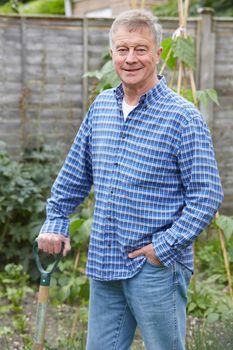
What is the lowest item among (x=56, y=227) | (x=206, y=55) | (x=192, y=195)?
(x=56, y=227)

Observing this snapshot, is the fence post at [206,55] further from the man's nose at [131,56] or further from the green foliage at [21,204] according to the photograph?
the man's nose at [131,56]

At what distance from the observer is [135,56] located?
2.72m

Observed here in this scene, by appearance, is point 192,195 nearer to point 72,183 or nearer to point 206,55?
point 72,183

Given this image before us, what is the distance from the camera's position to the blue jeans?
8.89ft

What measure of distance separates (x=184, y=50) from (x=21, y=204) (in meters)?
1.95

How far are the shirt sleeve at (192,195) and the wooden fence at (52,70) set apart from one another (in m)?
3.63

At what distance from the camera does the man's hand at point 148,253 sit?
2682 mm

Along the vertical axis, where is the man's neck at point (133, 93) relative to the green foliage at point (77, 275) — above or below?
above

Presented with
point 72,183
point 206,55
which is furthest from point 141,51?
point 206,55

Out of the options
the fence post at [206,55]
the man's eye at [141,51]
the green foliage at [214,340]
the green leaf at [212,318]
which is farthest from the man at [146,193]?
the fence post at [206,55]

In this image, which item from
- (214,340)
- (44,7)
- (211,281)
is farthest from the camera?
(44,7)

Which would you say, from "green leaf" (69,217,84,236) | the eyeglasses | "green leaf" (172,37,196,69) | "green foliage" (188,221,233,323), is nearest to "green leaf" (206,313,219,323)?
"green foliage" (188,221,233,323)

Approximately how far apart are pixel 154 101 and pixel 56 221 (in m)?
0.60

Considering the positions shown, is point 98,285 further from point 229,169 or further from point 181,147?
point 229,169
